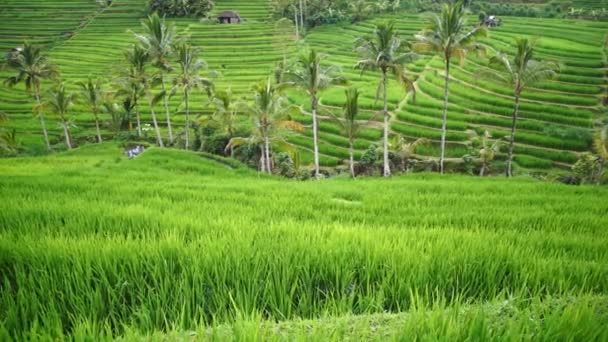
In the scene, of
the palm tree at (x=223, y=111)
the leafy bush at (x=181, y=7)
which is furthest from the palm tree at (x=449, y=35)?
the leafy bush at (x=181, y=7)

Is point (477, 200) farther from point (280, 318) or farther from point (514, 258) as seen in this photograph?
point (280, 318)

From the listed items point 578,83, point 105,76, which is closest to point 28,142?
point 105,76

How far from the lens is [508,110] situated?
22859 mm

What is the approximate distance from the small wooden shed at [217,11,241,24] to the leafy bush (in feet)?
8.74

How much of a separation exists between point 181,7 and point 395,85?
1170 inches

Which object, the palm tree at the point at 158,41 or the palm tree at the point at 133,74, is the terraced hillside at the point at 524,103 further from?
the palm tree at the point at 133,74

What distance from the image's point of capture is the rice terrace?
7.90 feet

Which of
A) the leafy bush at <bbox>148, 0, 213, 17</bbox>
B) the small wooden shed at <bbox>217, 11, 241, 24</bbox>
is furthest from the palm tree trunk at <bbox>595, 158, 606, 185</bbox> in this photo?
the leafy bush at <bbox>148, 0, 213, 17</bbox>

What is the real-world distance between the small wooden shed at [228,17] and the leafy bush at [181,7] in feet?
8.74

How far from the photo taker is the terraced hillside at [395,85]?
2112 centimetres

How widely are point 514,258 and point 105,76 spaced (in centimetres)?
3517

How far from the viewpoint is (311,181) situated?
1231 centimetres

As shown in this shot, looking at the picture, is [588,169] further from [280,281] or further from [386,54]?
[280,281]

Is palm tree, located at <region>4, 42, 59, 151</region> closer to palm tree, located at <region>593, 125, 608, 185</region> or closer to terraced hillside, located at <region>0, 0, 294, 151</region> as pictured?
terraced hillside, located at <region>0, 0, 294, 151</region>
